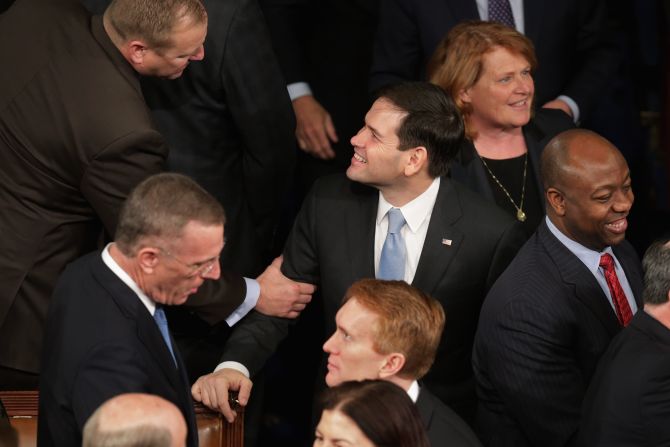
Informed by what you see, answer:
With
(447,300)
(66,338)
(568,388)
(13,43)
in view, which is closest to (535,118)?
(447,300)

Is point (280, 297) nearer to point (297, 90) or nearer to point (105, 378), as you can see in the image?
point (105, 378)

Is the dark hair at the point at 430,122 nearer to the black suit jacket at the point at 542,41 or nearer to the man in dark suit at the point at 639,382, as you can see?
the man in dark suit at the point at 639,382

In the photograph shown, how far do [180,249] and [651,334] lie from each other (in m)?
1.26

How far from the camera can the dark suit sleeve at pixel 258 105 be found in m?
4.44

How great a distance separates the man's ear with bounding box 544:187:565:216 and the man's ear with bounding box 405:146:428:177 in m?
0.41

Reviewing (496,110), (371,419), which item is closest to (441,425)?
(371,419)

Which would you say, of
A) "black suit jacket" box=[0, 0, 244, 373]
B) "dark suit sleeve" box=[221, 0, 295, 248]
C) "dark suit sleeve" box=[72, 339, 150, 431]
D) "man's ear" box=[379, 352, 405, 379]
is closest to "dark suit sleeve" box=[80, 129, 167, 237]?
"black suit jacket" box=[0, 0, 244, 373]

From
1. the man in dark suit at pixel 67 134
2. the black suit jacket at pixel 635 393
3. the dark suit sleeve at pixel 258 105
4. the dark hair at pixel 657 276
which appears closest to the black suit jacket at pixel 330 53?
the dark suit sleeve at pixel 258 105

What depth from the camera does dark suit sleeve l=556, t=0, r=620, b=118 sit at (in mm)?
5270

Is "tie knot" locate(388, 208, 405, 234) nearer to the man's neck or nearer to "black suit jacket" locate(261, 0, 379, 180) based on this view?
the man's neck

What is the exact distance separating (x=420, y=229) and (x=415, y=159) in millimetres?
228

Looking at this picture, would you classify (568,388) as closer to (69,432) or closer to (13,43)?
(69,432)

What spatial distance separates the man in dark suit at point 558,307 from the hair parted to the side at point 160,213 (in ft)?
3.49

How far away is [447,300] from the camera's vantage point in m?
4.10
